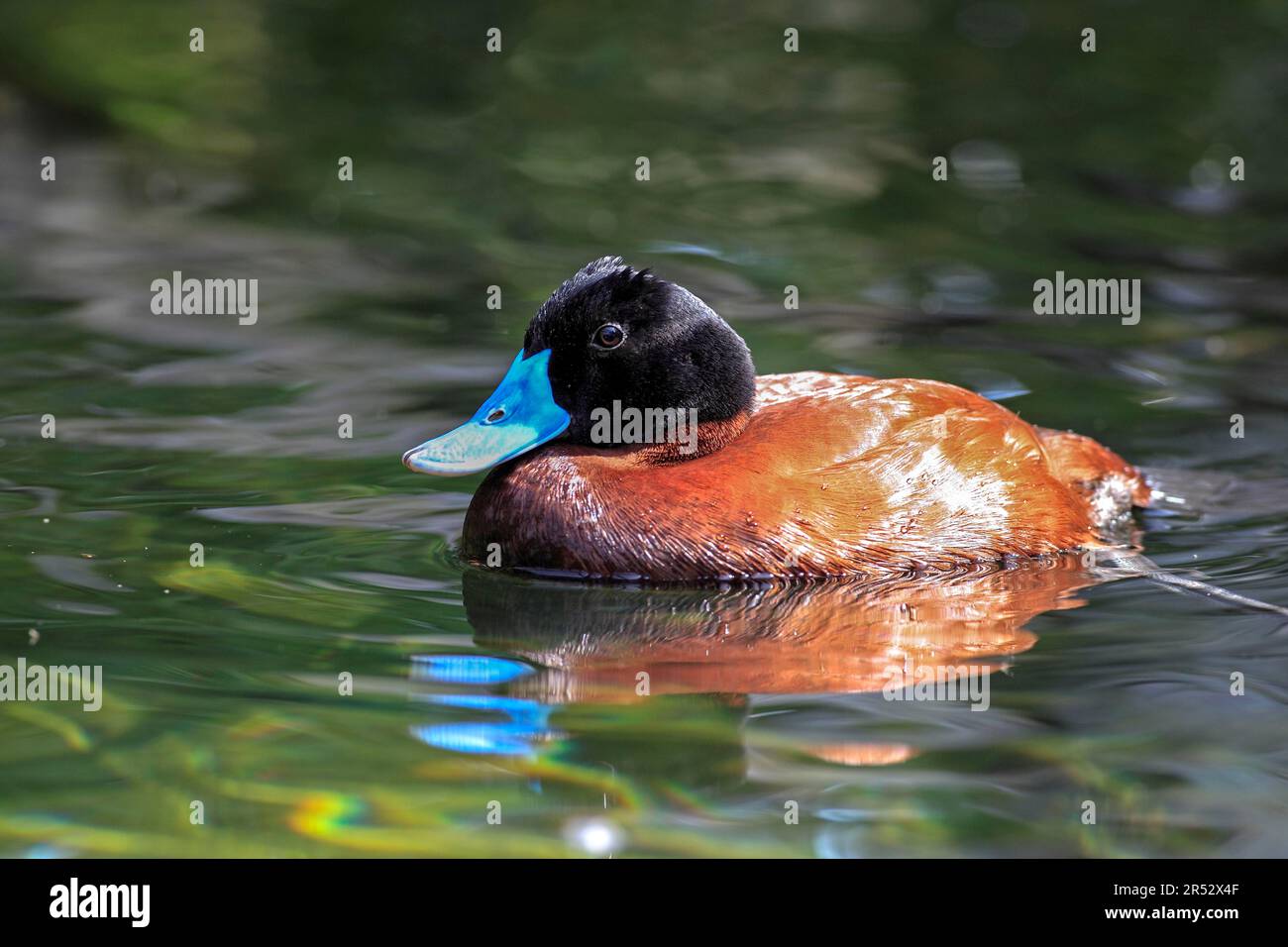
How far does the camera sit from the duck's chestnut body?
597 centimetres

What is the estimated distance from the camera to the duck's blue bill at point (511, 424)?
619 centimetres

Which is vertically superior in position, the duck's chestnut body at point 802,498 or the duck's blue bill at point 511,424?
the duck's blue bill at point 511,424

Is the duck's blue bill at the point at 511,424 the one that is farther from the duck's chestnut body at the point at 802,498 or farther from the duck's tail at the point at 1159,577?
the duck's tail at the point at 1159,577

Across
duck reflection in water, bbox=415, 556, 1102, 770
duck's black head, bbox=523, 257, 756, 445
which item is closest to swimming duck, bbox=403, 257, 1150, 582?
duck's black head, bbox=523, 257, 756, 445

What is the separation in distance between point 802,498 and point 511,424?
1118mm

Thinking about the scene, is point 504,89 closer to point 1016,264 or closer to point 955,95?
point 955,95

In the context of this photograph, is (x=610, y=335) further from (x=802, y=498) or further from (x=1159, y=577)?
(x=1159, y=577)

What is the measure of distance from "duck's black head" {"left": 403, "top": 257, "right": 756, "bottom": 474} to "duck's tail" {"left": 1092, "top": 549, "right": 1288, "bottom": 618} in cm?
146

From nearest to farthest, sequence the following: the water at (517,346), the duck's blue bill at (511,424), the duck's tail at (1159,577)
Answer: the water at (517,346) → the duck's tail at (1159,577) → the duck's blue bill at (511,424)

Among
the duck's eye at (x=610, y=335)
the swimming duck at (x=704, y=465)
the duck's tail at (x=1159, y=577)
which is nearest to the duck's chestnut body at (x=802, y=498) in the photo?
the swimming duck at (x=704, y=465)

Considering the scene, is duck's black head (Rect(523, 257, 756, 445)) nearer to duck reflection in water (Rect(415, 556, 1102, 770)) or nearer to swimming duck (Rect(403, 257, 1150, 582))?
swimming duck (Rect(403, 257, 1150, 582))

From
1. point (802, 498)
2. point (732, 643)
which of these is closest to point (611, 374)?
point (802, 498)

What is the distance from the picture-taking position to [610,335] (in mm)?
6207
